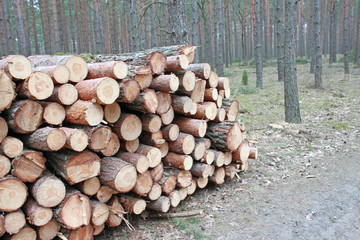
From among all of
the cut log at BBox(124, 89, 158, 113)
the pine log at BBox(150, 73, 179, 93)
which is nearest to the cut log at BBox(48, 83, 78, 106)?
the cut log at BBox(124, 89, 158, 113)

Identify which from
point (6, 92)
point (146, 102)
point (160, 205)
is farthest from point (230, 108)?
point (6, 92)

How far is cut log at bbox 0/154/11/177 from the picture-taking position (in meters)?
2.68

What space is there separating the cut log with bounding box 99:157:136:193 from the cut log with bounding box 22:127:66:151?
2.15 feet

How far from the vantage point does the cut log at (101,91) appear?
2973 mm

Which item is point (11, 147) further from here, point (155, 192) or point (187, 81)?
point (187, 81)

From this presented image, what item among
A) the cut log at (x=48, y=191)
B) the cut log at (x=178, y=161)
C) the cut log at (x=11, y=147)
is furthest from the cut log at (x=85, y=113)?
the cut log at (x=178, y=161)

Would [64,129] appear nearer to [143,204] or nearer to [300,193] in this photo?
[143,204]

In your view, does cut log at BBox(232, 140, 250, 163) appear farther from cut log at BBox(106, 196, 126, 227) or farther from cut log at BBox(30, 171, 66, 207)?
cut log at BBox(30, 171, 66, 207)

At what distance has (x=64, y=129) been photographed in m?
2.95

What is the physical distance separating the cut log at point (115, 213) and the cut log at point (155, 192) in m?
0.43

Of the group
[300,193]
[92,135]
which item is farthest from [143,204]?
[300,193]

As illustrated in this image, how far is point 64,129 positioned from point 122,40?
29.6 m

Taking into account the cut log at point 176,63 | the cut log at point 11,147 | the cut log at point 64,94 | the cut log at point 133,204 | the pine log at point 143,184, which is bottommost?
the cut log at point 133,204

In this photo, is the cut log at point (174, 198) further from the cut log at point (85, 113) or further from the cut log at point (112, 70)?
the cut log at point (112, 70)
